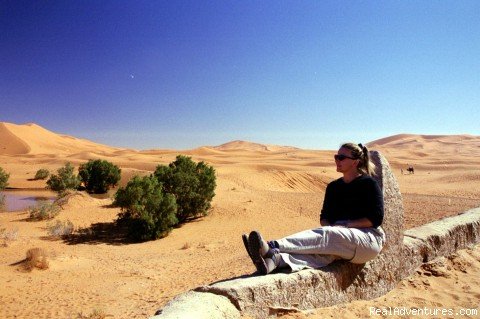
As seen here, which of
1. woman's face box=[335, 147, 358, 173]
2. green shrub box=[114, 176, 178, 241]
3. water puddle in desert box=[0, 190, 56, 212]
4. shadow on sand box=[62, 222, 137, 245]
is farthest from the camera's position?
water puddle in desert box=[0, 190, 56, 212]

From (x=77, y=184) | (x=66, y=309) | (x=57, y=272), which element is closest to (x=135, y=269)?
(x=57, y=272)

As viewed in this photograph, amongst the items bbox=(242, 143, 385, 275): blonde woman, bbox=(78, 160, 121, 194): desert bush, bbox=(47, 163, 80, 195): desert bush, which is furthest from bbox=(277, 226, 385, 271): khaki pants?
bbox=(78, 160, 121, 194): desert bush

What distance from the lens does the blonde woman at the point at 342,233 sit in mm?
3494

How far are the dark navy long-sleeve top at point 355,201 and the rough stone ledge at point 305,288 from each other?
22.1 inches

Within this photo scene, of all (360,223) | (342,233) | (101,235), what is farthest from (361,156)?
(101,235)

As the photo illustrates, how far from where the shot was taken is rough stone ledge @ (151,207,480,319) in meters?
2.91

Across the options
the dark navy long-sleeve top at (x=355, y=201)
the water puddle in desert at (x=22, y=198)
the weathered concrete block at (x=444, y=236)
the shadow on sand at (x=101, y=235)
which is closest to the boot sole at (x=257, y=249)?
the dark navy long-sleeve top at (x=355, y=201)

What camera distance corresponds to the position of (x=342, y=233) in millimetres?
3680

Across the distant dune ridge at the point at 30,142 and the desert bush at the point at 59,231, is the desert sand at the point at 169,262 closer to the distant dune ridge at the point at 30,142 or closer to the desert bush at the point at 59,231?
the desert bush at the point at 59,231

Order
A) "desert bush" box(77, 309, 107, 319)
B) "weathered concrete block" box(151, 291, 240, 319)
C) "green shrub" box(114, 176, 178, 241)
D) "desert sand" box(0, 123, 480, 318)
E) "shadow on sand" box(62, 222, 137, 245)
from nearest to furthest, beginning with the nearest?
"weathered concrete block" box(151, 291, 240, 319), "desert sand" box(0, 123, 480, 318), "desert bush" box(77, 309, 107, 319), "shadow on sand" box(62, 222, 137, 245), "green shrub" box(114, 176, 178, 241)

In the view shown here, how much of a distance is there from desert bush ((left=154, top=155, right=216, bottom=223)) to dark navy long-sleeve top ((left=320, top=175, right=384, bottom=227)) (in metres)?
11.2

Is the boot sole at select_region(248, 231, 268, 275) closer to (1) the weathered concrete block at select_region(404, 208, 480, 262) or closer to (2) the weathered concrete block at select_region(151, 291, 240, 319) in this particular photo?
(2) the weathered concrete block at select_region(151, 291, 240, 319)

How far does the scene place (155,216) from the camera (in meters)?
12.9

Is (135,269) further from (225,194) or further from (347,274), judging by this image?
(225,194)
